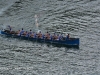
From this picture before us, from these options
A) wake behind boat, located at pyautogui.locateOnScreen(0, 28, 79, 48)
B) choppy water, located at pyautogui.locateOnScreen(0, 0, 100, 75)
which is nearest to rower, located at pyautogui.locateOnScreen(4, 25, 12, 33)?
wake behind boat, located at pyautogui.locateOnScreen(0, 28, 79, 48)

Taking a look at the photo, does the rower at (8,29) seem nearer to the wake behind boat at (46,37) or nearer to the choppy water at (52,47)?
the wake behind boat at (46,37)

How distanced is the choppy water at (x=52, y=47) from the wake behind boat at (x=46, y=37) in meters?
1.73

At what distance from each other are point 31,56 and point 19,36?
11035 mm

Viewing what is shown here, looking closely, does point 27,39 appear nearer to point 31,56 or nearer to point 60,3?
point 31,56

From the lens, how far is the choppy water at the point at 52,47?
8050 centimetres

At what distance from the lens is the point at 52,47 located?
3546 inches

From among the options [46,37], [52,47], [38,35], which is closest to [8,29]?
[38,35]

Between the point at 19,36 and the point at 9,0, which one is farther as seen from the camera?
the point at 9,0

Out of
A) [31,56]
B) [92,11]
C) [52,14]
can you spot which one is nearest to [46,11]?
[52,14]

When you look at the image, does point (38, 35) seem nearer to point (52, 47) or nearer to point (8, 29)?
point (52, 47)

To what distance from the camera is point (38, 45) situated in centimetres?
9094

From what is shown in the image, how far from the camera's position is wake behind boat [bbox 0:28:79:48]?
9106cm

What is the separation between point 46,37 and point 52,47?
3905mm

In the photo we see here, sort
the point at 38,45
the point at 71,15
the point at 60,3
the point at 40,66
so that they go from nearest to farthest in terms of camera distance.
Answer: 1. the point at 40,66
2. the point at 38,45
3. the point at 71,15
4. the point at 60,3
